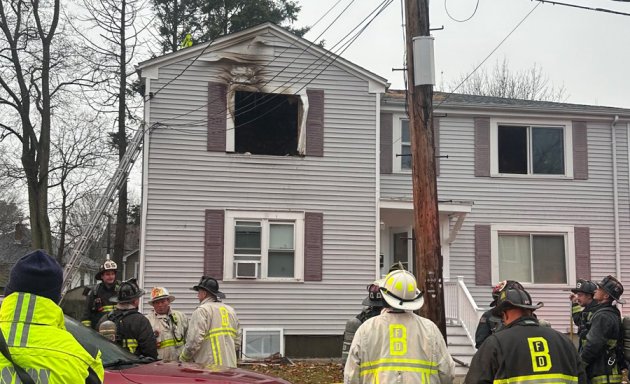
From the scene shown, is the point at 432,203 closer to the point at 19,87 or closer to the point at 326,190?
the point at 326,190

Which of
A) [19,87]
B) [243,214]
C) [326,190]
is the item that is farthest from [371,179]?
[19,87]

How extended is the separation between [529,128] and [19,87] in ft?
54.6

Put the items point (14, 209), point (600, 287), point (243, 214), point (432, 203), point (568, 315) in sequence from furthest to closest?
1. point (14, 209)
2. point (568, 315)
3. point (243, 214)
4. point (432, 203)
5. point (600, 287)

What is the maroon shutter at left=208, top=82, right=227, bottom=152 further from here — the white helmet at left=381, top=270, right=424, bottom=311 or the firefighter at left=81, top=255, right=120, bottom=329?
the white helmet at left=381, top=270, right=424, bottom=311

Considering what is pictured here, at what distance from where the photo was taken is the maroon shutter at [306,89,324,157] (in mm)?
13891

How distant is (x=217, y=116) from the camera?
13562mm

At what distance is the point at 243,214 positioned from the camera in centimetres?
1348

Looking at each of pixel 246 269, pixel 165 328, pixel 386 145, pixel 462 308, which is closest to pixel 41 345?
pixel 165 328

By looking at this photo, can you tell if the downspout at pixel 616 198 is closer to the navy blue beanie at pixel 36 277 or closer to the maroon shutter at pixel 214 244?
the maroon shutter at pixel 214 244

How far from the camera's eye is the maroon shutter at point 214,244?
43.2ft

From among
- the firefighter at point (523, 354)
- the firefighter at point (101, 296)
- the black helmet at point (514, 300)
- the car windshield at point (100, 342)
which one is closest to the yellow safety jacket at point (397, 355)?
the firefighter at point (523, 354)

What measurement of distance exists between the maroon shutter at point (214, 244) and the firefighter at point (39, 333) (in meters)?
10.7

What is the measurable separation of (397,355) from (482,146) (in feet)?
38.7

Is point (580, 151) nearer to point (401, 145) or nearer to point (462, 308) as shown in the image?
point (401, 145)
